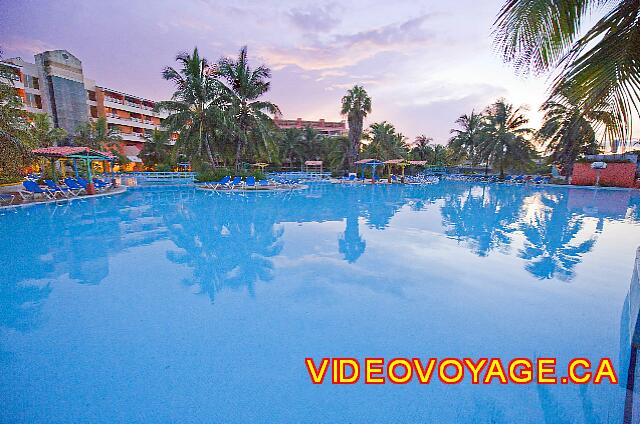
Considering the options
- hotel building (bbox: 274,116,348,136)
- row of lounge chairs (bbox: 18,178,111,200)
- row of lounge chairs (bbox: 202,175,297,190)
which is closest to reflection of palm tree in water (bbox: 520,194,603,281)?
row of lounge chairs (bbox: 202,175,297,190)

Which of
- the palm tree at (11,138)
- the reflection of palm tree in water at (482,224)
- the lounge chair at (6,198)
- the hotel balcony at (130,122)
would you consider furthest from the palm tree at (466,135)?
the hotel balcony at (130,122)

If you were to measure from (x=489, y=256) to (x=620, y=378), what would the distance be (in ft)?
12.0

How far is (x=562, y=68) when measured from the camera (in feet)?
7.48

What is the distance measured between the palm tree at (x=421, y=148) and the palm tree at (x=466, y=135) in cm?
328

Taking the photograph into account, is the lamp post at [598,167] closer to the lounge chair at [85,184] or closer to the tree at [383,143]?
the tree at [383,143]

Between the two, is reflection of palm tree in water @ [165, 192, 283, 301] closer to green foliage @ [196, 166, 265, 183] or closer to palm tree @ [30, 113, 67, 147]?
green foliage @ [196, 166, 265, 183]

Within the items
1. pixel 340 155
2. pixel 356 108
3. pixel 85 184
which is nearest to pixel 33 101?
pixel 85 184

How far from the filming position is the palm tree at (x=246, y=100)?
65.8 ft

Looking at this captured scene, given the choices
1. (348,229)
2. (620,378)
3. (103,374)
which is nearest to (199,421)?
(103,374)

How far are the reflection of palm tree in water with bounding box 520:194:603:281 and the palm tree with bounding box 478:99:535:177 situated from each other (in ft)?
68.5

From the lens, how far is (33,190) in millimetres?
12414

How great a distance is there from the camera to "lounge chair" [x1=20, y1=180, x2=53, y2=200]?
40.4 feet

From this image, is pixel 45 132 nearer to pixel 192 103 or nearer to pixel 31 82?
pixel 31 82

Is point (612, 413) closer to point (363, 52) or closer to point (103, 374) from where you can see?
point (103, 374)
